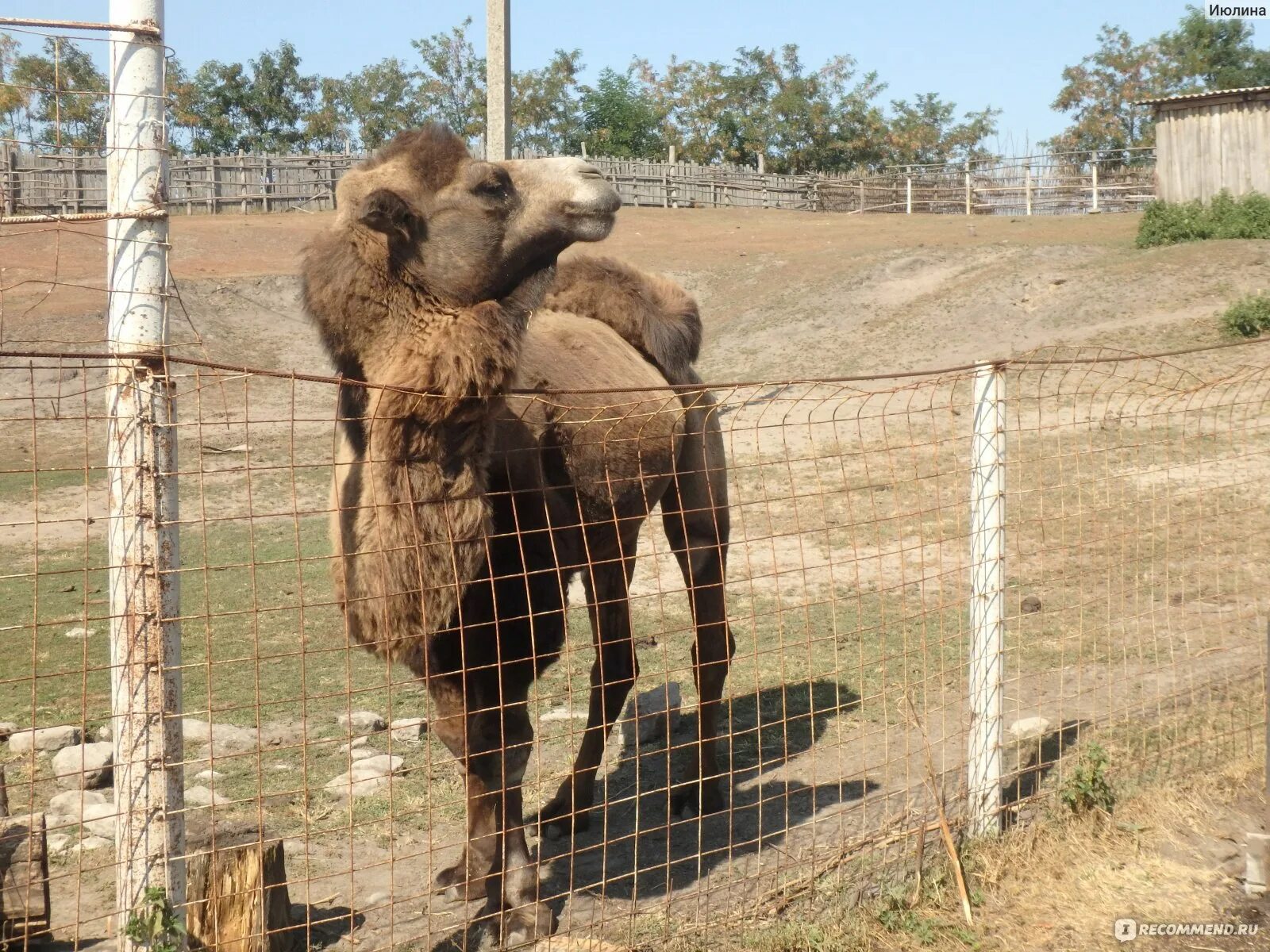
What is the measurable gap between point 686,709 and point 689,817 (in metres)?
1.33

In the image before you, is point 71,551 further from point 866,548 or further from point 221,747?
point 866,548

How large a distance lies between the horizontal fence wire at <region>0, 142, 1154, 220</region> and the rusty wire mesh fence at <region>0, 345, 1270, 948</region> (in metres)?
27.9

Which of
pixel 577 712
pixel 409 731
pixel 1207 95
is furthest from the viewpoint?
pixel 1207 95

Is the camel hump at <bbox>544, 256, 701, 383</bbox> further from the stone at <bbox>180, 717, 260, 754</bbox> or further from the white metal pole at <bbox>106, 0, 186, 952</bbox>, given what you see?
the white metal pole at <bbox>106, 0, 186, 952</bbox>

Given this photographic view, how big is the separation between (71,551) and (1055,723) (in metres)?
9.25

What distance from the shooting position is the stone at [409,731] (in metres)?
6.27

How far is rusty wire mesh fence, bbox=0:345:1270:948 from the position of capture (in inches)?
160

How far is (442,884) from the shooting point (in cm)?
461

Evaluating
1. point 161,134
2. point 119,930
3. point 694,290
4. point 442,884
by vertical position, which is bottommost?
point 442,884

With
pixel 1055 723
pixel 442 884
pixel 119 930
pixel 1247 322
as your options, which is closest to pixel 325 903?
pixel 442 884

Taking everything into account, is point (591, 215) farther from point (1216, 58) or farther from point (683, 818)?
point (1216, 58)

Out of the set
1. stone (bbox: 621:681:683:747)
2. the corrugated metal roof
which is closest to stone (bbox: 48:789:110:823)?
stone (bbox: 621:681:683:747)

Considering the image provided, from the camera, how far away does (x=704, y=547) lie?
19.2 feet

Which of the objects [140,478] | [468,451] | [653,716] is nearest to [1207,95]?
[653,716]
